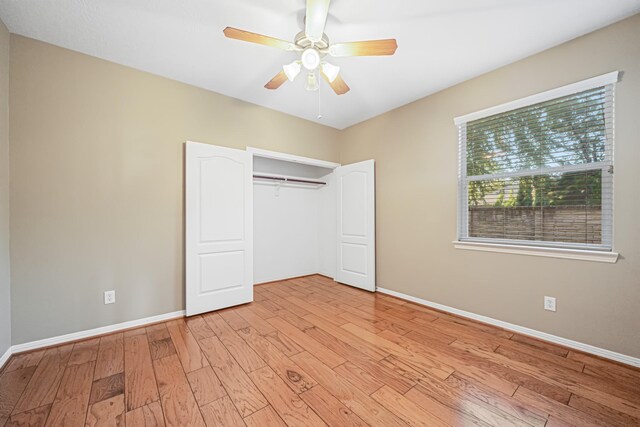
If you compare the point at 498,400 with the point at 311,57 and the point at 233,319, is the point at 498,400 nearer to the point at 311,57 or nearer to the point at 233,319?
the point at 233,319

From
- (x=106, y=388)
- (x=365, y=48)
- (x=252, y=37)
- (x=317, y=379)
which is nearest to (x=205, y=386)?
(x=106, y=388)

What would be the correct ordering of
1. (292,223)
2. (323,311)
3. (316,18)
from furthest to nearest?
1. (292,223)
2. (323,311)
3. (316,18)

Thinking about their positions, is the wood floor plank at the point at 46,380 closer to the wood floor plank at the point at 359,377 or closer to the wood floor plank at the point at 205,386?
the wood floor plank at the point at 205,386

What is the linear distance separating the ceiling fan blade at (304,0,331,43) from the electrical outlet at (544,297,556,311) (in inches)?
115

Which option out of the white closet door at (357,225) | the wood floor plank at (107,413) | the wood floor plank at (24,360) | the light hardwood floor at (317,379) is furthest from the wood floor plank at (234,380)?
the white closet door at (357,225)

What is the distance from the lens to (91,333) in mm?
2316

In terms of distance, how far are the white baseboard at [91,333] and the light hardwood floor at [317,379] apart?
8 cm

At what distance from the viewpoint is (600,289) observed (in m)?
1.98

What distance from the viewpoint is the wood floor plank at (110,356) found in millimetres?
1829

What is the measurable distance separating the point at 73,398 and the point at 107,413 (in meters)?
0.34

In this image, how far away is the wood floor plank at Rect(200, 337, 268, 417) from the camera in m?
1.50

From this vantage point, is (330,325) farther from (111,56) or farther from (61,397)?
(111,56)

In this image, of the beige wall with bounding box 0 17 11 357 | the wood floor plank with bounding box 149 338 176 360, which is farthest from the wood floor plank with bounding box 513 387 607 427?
the beige wall with bounding box 0 17 11 357

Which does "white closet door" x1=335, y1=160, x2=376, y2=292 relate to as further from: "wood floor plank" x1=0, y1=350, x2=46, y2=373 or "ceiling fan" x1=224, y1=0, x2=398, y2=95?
"wood floor plank" x1=0, y1=350, x2=46, y2=373
